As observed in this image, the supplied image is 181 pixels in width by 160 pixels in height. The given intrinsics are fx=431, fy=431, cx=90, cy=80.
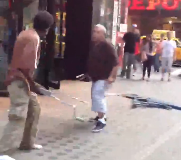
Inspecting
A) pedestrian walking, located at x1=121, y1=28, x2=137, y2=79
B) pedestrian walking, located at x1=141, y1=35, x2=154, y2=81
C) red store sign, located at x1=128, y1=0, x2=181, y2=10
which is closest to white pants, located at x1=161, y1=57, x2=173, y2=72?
pedestrian walking, located at x1=141, y1=35, x2=154, y2=81

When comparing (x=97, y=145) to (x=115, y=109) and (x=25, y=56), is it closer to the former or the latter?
(x=25, y=56)

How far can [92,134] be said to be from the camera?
23.5 feet

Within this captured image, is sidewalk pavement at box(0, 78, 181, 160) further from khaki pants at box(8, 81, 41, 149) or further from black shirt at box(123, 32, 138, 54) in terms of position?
black shirt at box(123, 32, 138, 54)

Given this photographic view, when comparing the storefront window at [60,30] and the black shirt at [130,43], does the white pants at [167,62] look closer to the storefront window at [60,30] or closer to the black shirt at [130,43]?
the black shirt at [130,43]

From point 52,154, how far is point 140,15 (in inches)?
1143

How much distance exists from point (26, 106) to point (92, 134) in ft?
6.11

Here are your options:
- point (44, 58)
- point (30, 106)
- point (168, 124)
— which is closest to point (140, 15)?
point (44, 58)

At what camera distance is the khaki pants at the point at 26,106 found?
18.3 ft

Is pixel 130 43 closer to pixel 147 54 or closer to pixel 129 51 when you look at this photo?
pixel 129 51

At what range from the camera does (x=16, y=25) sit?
1000 centimetres

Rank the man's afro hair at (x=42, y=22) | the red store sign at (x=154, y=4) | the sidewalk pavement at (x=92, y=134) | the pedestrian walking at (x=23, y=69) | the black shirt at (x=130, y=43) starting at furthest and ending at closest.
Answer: the red store sign at (x=154, y=4) → the black shirt at (x=130, y=43) → the sidewalk pavement at (x=92, y=134) → the man's afro hair at (x=42, y=22) → the pedestrian walking at (x=23, y=69)

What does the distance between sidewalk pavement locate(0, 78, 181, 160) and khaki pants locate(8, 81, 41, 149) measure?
15cm

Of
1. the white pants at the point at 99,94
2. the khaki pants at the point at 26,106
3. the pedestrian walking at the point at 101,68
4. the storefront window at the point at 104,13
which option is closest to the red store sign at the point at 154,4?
the storefront window at the point at 104,13

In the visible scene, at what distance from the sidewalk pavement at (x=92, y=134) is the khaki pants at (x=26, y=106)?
149mm
